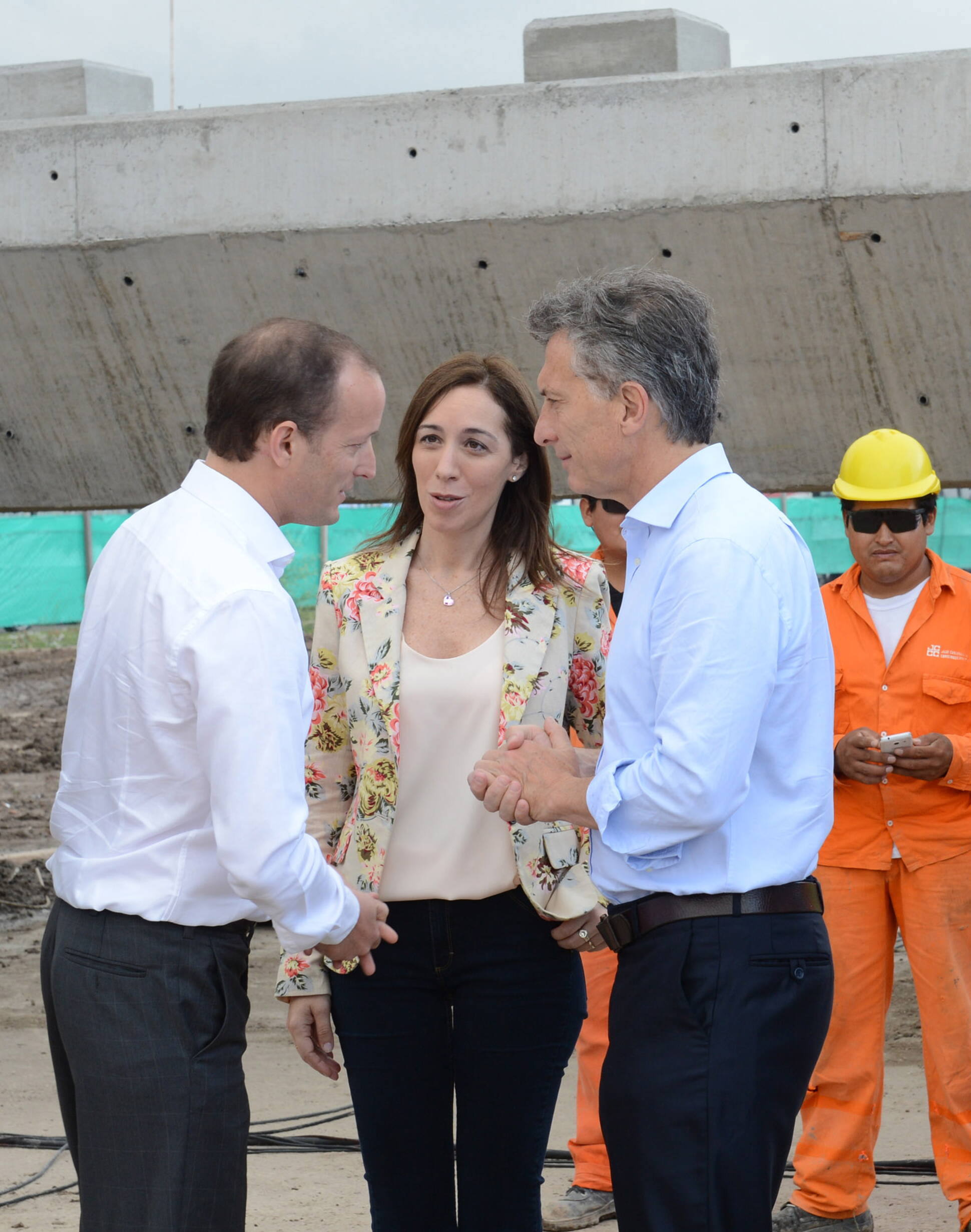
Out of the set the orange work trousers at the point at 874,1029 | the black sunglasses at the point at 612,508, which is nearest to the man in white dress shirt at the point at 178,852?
the black sunglasses at the point at 612,508

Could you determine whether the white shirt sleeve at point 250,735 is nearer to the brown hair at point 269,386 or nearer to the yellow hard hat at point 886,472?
the brown hair at point 269,386

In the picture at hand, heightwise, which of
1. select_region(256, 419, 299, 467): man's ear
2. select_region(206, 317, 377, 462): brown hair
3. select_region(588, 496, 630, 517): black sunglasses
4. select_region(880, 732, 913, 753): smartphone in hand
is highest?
select_region(206, 317, 377, 462): brown hair

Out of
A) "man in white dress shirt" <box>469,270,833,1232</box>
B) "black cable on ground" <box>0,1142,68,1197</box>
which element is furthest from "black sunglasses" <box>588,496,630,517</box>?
"black cable on ground" <box>0,1142,68,1197</box>

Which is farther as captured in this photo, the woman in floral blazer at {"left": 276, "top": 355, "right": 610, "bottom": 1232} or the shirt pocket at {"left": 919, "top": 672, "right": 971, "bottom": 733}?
the shirt pocket at {"left": 919, "top": 672, "right": 971, "bottom": 733}

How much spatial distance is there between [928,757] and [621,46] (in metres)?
3.22

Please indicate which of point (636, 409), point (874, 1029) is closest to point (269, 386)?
point (636, 409)

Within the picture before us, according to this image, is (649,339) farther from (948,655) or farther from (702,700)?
(948,655)

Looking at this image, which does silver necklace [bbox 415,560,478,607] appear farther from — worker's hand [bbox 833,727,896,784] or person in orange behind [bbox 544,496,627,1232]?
worker's hand [bbox 833,727,896,784]

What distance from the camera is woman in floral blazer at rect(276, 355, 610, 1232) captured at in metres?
2.63

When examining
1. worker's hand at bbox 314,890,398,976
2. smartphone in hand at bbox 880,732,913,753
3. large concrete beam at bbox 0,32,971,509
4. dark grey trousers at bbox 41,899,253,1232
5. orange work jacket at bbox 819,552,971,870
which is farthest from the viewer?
large concrete beam at bbox 0,32,971,509

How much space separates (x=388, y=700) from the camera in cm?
267

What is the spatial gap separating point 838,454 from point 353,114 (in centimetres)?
248

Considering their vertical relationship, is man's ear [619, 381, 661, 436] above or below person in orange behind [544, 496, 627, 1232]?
above

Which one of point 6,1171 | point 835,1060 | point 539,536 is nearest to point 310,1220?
point 6,1171
